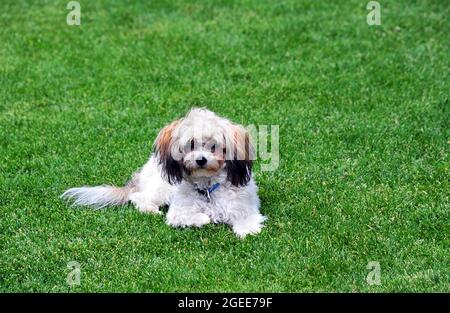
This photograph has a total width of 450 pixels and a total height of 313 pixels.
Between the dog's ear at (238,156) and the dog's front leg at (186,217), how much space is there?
0.37 meters

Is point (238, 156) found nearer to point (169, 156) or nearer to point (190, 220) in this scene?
point (169, 156)

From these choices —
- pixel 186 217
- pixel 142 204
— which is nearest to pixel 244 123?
pixel 142 204

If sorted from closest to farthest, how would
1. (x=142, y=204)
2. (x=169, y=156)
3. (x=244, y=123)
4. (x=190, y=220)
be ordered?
(x=169, y=156)
(x=190, y=220)
(x=142, y=204)
(x=244, y=123)

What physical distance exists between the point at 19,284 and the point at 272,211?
7.15 ft

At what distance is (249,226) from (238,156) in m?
0.56

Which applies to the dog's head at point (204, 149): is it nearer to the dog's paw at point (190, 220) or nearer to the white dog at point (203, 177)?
the white dog at point (203, 177)

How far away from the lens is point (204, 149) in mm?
6660

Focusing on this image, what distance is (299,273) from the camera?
20.0 ft

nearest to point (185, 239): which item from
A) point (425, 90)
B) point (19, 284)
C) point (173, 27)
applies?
point (19, 284)

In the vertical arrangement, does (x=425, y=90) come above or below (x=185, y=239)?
above

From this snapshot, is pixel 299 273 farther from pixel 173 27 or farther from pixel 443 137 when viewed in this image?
pixel 173 27

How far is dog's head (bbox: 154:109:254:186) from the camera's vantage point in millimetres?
6629

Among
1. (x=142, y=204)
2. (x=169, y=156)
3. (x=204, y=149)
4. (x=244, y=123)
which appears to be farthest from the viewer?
(x=244, y=123)

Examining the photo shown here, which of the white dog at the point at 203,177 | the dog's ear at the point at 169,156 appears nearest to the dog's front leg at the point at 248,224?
the white dog at the point at 203,177
